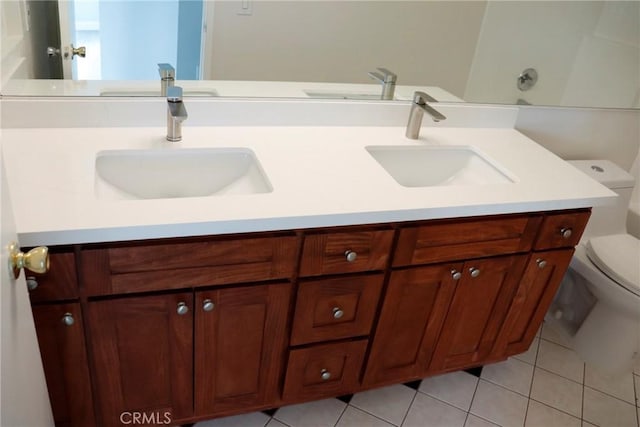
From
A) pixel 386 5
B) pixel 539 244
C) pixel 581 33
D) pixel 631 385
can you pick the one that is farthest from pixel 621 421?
pixel 386 5

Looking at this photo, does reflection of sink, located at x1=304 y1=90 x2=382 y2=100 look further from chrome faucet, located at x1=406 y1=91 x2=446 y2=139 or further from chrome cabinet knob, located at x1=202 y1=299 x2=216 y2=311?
chrome cabinet knob, located at x1=202 y1=299 x2=216 y2=311

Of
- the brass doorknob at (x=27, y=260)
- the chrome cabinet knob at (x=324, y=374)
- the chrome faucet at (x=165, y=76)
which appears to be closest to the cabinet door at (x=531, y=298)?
the chrome cabinet knob at (x=324, y=374)

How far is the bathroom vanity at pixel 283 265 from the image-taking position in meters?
1.12

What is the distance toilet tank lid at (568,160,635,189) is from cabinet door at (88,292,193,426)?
157 centimetres

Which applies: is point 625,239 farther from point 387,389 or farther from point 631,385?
point 387,389

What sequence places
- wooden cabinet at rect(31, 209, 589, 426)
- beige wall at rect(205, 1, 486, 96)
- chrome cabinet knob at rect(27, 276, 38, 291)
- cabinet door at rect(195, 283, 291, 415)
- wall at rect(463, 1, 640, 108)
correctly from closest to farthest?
chrome cabinet knob at rect(27, 276, 38, 291), wooden cabinet at rect(31, 209, 589, 426), cabinet door at rect(195, 283, 291, 415), beige wall at rect(205, 1, 486, 96), wall at rect(463, 1, 640, 108)

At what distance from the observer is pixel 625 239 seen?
79.8 inches

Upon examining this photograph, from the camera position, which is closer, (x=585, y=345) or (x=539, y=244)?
(x=539, y=244)

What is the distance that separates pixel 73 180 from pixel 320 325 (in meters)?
0.72

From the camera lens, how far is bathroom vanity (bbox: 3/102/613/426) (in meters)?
1.12

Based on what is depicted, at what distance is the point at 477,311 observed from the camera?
1.63m

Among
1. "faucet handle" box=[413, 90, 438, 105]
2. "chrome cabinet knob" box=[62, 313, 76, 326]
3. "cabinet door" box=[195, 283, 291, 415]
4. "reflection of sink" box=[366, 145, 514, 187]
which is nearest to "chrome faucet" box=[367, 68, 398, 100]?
"faucet handle" box=[413, 90, 438, 105]

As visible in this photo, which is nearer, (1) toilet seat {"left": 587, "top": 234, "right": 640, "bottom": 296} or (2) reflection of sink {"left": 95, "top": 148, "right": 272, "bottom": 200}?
(2) reflection of sink {"left": 95, "top": 148, "right": 272, "bottom": 200}

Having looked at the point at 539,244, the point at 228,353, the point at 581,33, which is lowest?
the point at 228,353
